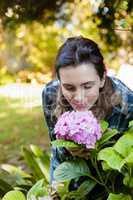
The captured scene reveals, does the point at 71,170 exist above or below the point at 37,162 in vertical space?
above

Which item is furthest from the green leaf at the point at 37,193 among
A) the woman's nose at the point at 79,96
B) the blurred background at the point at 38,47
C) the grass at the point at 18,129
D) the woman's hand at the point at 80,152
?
the grass at the point at 18,129

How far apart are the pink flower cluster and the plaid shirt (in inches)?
15.1

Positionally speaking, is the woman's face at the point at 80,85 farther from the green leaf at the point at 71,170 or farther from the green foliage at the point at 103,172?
the green leaf at the point at 71,170

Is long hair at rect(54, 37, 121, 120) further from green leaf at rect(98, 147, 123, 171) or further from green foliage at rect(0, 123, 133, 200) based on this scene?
green leaf at rect(98, 147, 123, 171)

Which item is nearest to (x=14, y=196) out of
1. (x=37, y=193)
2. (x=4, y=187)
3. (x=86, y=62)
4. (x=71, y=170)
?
(x=37, y=193)

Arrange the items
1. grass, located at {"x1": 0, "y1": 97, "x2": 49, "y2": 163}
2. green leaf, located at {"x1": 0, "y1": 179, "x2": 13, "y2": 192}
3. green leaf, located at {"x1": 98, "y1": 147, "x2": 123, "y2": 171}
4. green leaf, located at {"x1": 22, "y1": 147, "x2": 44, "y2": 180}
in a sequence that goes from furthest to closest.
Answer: grass, located at {"x1": 0, "y1": 97, "x2": 49, "y2": 163} < green leaf, located at {"x1": 22, "y1": 147, "x2": 44, "y2": 180} < green leaf, located at {"x1": 0, "y1": 179, "x2": 13, "y2": 192} < green leaf, located at {"x1": 98, "y1": 147, "x2": 123, "y2": 171}

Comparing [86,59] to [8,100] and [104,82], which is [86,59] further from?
[8,100]

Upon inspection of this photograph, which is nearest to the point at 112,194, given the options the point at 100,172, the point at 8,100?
the point at 100,172

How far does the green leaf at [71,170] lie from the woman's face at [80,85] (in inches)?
10.3

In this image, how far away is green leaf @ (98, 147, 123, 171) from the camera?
2.46 m

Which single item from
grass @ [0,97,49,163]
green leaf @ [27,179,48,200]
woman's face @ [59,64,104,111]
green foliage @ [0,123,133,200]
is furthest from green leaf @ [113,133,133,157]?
grass @ [0,97,49,163]

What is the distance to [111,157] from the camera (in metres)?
2.50

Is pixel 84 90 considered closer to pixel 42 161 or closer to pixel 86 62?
pixel 86 62

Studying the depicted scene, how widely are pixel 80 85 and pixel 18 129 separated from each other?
593 centimetres
